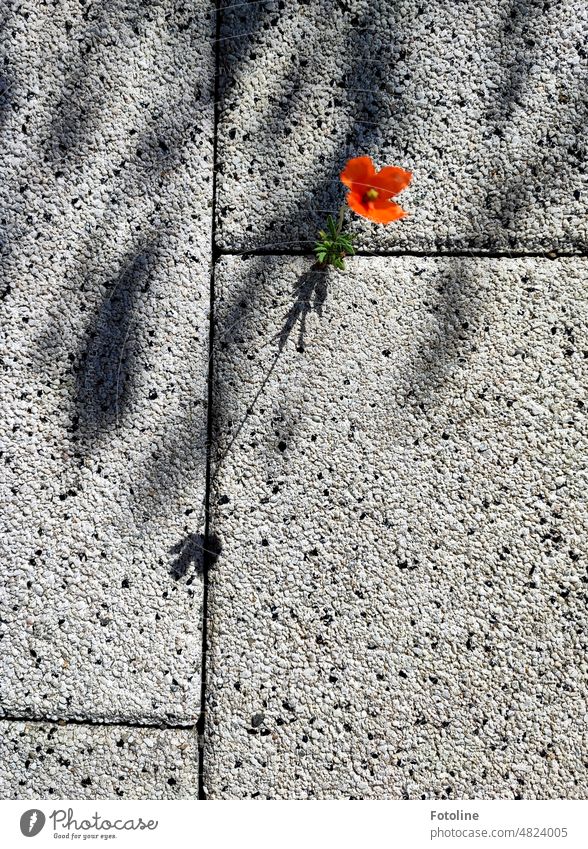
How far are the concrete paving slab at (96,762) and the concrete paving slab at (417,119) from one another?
5.31 ft

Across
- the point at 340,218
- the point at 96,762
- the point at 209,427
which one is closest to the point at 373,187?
the point at 340,218

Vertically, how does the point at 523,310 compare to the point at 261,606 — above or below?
above

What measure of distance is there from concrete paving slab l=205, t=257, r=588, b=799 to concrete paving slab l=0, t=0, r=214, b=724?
0.15 meters

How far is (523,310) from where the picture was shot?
103 inches

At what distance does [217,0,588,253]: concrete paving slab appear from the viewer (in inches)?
104

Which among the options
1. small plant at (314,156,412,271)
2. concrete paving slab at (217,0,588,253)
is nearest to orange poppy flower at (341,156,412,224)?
small plant at (314,156,412,271)

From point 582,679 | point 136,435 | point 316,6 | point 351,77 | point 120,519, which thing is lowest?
point 582,679

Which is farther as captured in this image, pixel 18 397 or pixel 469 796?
pixel 18 397

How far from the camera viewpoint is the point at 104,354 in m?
2.63

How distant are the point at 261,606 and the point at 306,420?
613 mm

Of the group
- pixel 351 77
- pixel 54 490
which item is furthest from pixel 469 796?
→ pixel 351 77

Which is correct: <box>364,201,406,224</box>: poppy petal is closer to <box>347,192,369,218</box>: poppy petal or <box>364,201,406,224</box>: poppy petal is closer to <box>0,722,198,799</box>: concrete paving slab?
<box>347,192,369,218</box>: poppy petal

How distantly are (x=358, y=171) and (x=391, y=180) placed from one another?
11 cm

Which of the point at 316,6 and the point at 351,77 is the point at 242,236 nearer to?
the point at 351,77
